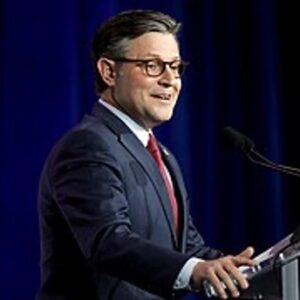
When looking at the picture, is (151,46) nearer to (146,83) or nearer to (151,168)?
(146,83)

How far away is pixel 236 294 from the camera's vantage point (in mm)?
1404

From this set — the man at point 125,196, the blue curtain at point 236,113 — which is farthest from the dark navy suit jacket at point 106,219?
the blue curtain at point 236,113

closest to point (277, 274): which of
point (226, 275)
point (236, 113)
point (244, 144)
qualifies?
point (226, 275)

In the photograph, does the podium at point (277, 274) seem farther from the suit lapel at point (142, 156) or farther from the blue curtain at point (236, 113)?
the blue curtain at point (236, 113)

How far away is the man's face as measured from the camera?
1.93m

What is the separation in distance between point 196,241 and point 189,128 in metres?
1.09

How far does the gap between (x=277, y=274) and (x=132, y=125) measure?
653 millimetres

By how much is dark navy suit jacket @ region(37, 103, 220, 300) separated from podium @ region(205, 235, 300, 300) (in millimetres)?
156

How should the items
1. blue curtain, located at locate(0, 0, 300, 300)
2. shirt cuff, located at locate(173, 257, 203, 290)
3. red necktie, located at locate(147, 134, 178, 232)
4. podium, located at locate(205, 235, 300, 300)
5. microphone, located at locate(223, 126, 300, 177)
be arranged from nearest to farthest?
podium, located at locate(205, 235, 300, 300) < shirt cuff, located at locate(173, 257, 203, 290) < microphone, located at locate(223, 126, 300, 177) < red necktie, located at locate(147, 134, 178, 232) < blue curtain, located at locate(0, 0, 300, 300)

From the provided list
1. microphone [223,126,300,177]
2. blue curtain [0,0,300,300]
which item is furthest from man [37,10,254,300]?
blue curtain [0,0,300,300]

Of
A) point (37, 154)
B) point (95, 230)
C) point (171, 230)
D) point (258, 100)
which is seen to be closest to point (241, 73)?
point (258, 100)

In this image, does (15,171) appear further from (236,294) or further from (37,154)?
(236,294)

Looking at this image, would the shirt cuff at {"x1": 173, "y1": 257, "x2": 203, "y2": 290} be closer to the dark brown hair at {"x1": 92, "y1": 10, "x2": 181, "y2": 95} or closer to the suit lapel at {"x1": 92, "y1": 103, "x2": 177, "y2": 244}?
the suit lapel at {"x1": 92, "y1": 103, "x2": 177, "y2": 244}

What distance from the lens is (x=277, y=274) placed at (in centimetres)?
137
